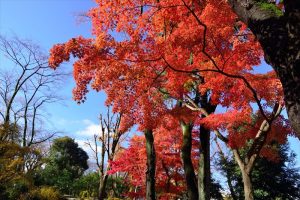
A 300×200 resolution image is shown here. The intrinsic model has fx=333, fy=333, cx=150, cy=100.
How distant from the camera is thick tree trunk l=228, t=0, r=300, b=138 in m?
3.25

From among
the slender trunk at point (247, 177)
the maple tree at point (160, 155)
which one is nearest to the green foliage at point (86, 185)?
the maple tree at point (160, 155)

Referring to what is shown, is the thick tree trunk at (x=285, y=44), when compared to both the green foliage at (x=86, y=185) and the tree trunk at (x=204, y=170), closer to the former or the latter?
the tree trunk at (x=204, y=170)

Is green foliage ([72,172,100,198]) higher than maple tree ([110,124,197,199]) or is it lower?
lower

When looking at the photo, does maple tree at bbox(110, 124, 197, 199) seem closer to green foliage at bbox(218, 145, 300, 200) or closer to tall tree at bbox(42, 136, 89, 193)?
green foliage at bbox(218, 145, 300, 200)

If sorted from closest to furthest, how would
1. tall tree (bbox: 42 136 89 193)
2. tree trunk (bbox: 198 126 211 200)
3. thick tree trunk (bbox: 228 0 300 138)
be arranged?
thick tree trunk (bbox: 228 0 300 138), tree trunk (bbox: 198 126 211 200), tall tree (bbox: 42 136 89 193)

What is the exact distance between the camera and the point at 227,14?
11.0 m

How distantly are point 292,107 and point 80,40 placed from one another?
8675 millimetres

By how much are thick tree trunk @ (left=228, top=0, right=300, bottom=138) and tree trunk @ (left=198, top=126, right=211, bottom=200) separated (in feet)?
30.9

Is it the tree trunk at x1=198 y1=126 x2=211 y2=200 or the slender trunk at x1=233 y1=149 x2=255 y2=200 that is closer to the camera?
the slender trunk at x1=233 y1=149 x2=255 y2=200

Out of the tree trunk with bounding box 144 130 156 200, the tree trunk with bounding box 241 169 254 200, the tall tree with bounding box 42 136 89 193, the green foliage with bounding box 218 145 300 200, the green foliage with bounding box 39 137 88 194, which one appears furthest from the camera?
the tall tree with bounding box 42 136 89 193

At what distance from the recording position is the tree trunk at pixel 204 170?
1230cm

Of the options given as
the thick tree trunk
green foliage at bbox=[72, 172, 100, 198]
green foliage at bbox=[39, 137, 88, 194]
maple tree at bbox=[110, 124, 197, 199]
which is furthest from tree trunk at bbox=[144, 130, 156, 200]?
green foliage at bbox=[72, 172, 100, 198]

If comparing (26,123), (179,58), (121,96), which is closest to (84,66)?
(121,96)

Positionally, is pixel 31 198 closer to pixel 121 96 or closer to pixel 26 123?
pixel 26 123
